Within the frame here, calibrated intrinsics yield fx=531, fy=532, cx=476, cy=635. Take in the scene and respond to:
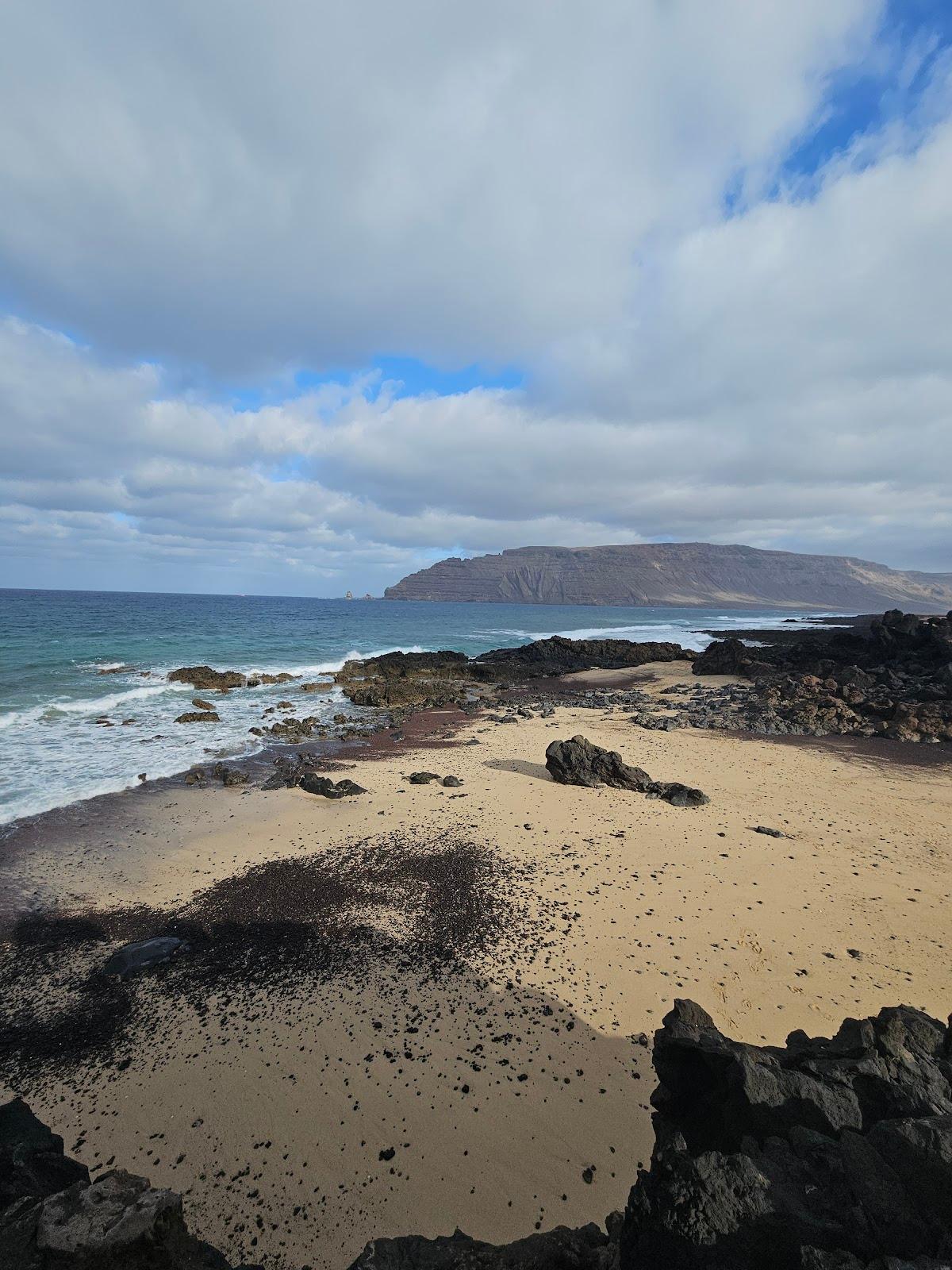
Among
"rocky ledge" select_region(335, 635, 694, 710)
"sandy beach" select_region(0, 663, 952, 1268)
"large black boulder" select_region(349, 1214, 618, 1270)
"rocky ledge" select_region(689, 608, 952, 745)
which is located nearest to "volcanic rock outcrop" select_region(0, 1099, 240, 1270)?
"large black boulder" select_region(349, 1214, 618, 1270)

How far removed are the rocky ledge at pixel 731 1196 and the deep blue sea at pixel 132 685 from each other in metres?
10.6

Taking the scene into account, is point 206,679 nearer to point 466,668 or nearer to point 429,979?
point 466,668

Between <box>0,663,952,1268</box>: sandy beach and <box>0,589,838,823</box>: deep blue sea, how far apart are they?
3715 millimetres

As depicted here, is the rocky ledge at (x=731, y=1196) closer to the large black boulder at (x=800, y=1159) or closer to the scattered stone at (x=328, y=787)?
the large black boulder at (x=800, y=1159)

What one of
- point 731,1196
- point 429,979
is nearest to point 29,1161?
point 731,1196

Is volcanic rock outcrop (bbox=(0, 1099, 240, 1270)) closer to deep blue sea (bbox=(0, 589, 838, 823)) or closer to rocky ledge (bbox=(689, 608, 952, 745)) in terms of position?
deep blue sea (bbox=(0, 589, 838, 823))

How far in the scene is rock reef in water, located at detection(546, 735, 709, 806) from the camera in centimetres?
1127

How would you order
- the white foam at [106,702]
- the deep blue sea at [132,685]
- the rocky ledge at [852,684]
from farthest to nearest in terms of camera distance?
the white foam at [106,702] < the rocky ledge at [852,684] < the deep blue sea at [132,685]

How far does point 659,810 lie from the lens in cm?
1059

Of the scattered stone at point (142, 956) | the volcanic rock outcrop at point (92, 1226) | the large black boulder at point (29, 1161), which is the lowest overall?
the scattered stone at point (142, 956)

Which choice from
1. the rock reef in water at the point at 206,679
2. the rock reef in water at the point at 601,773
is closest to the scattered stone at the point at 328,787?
the rock reef in water at the point at 601,773

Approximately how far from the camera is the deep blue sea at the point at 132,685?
1330 cm

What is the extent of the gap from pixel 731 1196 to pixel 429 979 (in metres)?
4.10

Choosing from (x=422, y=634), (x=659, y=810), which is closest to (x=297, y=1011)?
(x=659, y=810)
